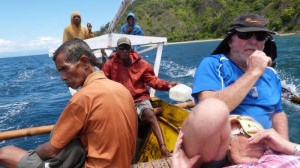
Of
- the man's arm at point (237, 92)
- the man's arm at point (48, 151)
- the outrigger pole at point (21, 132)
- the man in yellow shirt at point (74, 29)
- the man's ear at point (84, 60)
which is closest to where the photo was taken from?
the man's arm at point (237, 92)

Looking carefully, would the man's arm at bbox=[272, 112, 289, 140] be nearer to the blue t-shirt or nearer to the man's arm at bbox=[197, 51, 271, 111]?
the blue t-shirt

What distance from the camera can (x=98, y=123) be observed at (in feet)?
6.95

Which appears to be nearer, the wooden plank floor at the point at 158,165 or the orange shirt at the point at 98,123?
the orange shirt at the point at 98,123

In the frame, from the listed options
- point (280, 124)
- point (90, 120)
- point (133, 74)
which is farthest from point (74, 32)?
point (280, 124)

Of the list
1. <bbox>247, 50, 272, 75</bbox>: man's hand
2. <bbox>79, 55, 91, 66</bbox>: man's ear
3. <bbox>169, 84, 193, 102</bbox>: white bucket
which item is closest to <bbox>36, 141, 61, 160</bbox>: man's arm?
<bbox>79, 55, 91, 66</bbox>: man's ear

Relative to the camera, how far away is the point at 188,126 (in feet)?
5.02

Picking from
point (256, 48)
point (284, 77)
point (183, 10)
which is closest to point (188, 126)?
point (256, 48)

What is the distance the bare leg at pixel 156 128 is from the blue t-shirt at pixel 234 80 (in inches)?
71.7

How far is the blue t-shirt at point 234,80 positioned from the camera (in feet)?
7.47

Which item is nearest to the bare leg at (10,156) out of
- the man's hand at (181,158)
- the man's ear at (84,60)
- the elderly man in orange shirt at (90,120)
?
the elderly man in orange shirt at (90,120)

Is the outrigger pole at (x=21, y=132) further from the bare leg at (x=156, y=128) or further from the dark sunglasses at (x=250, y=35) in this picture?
the dark sunglasses at (x=250, y=35)

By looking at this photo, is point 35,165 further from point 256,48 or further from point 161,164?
point 256,48

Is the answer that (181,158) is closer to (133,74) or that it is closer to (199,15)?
(133,74)

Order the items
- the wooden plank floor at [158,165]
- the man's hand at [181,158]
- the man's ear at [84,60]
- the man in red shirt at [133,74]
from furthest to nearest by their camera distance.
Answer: the man in red shirt at [133,74] < the wooden plank floor at [158,165] < the man's ear at [84,60] < the man's hand at [181,158]
